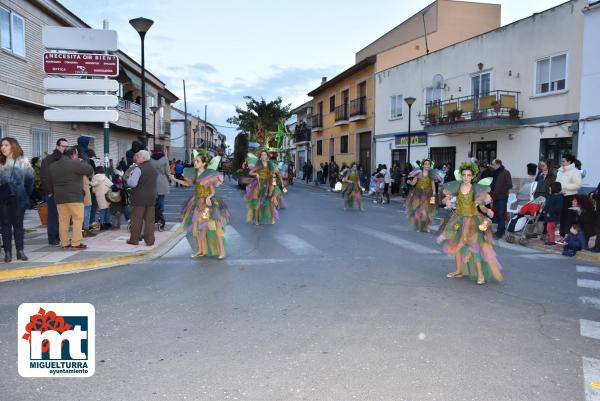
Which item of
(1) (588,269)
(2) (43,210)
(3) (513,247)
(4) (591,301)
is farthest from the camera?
(2) (43,210)

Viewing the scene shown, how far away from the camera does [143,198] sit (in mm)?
8742

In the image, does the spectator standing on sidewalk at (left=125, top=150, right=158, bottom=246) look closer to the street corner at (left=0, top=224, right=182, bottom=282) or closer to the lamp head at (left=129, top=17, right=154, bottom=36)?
the street corner at (left=0, top=224, right=182, bottom=282)

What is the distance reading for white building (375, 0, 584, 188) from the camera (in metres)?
17.1

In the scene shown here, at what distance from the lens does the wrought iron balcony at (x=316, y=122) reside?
44156 millimetres

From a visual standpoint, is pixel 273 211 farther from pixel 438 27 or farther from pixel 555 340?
pixel 438 27

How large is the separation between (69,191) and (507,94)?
16.8 meters

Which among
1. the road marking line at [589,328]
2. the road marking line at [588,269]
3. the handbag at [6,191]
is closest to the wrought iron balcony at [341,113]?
the road marking line at [588,269]

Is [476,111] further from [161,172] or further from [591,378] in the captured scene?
[591,378]

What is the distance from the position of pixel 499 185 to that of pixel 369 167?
21960mm

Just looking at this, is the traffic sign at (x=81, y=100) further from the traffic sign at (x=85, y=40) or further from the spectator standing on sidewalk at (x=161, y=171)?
the spectator standing on sidewalk at (x=161, y=171)

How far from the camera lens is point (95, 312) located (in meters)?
5.15

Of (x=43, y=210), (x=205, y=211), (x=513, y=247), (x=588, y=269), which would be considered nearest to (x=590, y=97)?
(x=513, y=247)

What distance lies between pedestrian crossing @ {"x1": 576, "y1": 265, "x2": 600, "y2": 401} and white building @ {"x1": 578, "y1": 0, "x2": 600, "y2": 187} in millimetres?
9212

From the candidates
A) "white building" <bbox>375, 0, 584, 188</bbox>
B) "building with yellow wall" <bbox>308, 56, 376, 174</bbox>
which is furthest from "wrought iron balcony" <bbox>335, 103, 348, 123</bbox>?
"white building" <bbox>375, 0, 584, 188</bbox>
